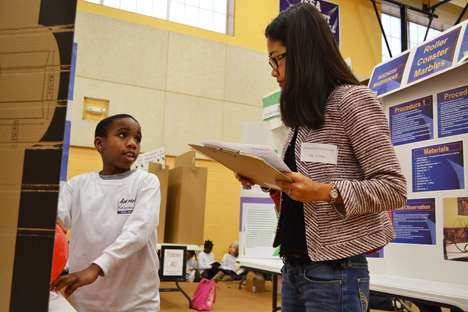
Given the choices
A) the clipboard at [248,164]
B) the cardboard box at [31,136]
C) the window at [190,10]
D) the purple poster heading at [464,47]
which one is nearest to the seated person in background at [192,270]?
the window at [190,10]

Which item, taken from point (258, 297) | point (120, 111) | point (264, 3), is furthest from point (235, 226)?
point (264, 3)

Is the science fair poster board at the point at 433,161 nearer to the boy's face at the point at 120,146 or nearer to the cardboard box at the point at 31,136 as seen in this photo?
the boy's face at the point at 120,146

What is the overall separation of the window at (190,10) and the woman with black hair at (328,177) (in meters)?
7.28

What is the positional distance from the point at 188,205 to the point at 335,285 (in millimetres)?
3374

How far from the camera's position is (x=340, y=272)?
3.16 ft

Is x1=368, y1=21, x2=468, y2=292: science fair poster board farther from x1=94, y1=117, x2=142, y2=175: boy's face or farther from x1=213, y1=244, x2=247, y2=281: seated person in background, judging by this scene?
x1=213, y1=244, x2=247, y2=281: seated person in background

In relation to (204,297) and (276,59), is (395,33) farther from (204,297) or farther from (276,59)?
(276,59)

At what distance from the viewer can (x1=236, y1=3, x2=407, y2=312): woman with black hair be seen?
0.95m

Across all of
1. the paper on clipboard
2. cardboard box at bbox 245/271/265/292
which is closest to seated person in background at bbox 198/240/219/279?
cardboard box at bbox 245/271/265/292

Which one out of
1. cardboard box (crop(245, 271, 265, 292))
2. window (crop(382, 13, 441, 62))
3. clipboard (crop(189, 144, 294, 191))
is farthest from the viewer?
window (crop(382, 13, 441, 62))

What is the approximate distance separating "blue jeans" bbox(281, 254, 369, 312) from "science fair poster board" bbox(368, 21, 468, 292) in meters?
1.30

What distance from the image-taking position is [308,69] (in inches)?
42.9

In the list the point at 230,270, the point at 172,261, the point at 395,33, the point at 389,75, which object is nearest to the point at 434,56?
the point at 389,75

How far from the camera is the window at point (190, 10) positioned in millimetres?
7664
